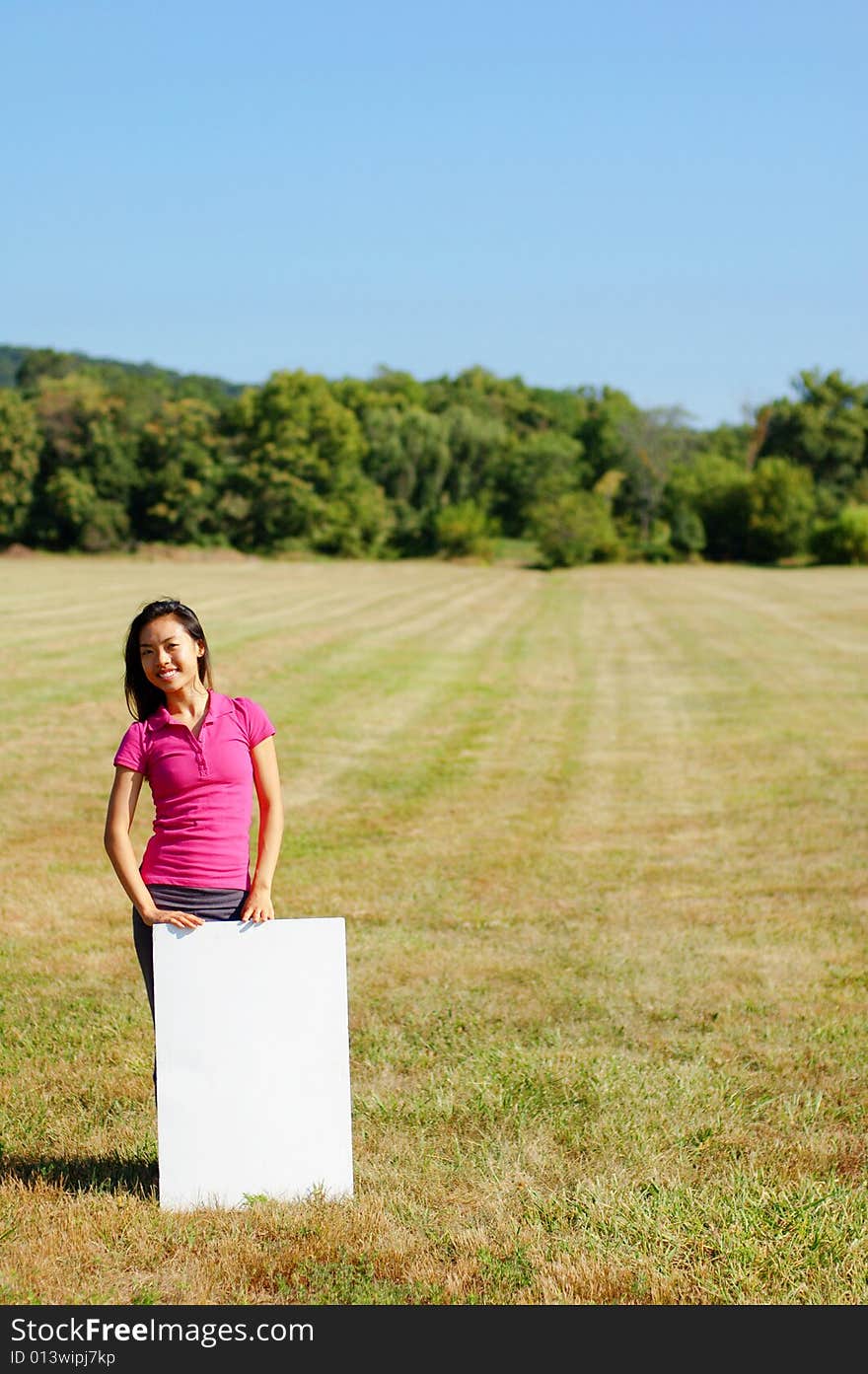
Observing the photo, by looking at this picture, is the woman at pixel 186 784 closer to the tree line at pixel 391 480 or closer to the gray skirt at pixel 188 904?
the gray skirt at pixel 188 904

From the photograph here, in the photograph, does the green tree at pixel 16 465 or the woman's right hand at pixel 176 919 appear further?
the green tree at pixel 16 465

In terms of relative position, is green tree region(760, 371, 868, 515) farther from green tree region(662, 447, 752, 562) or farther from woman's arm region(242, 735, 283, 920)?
woman's arm region(242, 735, 283, 920)

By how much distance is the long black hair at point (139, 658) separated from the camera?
377cm

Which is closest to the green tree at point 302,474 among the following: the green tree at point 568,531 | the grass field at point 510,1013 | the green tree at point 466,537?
the green tree at point 466,537

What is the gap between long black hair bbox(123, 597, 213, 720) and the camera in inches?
148

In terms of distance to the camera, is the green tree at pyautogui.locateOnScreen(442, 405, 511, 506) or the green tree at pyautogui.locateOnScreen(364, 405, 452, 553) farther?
the green tree at pyautogui.locateOnScreen(442, 405, 511, 506)

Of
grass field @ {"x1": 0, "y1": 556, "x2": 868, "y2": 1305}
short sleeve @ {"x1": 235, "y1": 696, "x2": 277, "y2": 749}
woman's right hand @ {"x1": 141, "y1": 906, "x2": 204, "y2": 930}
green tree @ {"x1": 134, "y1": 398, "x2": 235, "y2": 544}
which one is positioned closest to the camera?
grass field @ {"x1": 0, "y1": 556, "x2": 868, "y2": 1305}

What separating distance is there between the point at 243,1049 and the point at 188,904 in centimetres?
46

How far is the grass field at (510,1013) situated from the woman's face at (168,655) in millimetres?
1569

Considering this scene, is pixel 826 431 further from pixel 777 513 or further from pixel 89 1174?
pixel 89 1174

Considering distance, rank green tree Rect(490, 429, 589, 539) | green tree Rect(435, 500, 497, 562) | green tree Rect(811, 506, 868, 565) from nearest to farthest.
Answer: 1. green tree Rect(811, 506, 868, 565)
2. green tree Rect(435, 500, 497, 562)
3. green tree Rect(490, 429, 589, 539)

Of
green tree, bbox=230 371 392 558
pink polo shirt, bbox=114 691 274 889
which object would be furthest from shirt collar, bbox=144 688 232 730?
green tree, bbox=230 371 392 558

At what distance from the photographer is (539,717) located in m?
15.6

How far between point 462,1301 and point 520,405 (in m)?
110
